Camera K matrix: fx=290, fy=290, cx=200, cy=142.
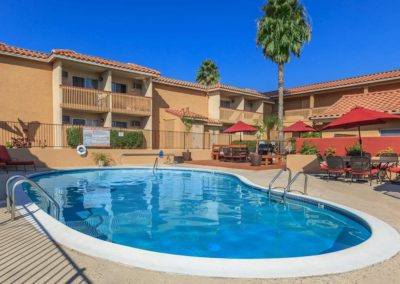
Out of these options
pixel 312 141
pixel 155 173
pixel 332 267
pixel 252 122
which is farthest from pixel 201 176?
pixel 252 122

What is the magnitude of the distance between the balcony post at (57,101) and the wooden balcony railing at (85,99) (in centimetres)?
38

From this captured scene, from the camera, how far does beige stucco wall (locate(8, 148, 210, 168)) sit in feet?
51.3

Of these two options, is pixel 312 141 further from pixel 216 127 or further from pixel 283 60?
pixel 216 127

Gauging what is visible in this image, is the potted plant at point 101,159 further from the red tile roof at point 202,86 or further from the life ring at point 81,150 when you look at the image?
the red tile roof at point 202,86

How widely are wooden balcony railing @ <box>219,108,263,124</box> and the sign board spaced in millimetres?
12055

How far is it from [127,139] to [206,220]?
13574 mm

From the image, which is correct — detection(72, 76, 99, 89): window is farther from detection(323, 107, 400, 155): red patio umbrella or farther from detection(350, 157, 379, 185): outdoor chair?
detection(350, 157, 379, 185): outdoor chair

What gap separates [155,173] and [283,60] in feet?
47.4

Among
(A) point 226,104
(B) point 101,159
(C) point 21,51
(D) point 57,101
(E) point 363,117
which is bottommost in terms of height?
(B) point 101,159

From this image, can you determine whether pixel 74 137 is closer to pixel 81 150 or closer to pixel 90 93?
pixel 81 150

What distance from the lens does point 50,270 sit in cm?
319

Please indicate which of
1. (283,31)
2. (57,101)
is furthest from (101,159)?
(283,31)

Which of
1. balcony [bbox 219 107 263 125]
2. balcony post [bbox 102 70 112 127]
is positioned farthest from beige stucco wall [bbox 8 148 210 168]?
balcony [bbox 219 107 263 125]

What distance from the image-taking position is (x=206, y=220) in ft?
23.7
